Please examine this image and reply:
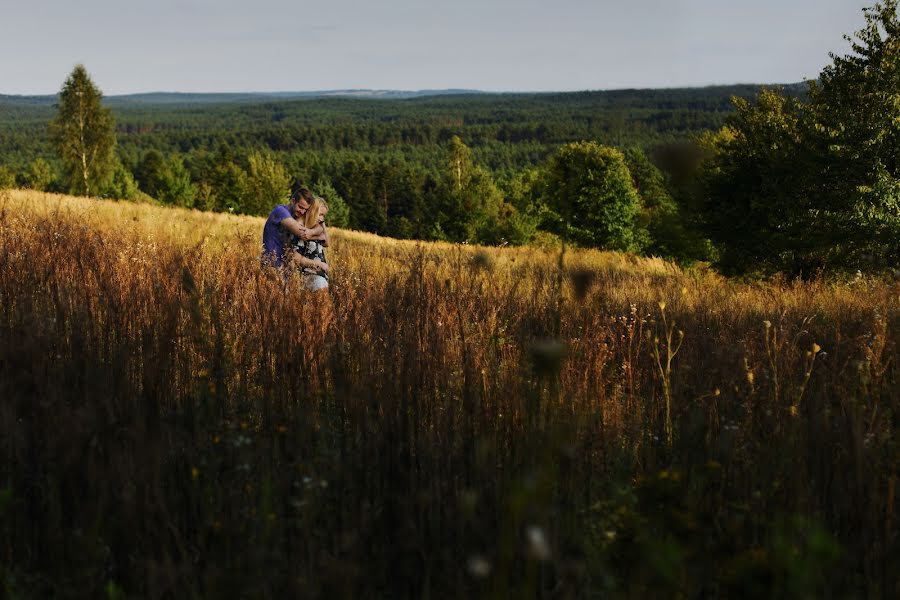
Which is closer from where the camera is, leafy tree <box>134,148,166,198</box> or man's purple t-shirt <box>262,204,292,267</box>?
man's purple t-shirt <box>262,204,292,267</box>

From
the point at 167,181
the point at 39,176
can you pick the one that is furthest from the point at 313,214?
the point at 39,176

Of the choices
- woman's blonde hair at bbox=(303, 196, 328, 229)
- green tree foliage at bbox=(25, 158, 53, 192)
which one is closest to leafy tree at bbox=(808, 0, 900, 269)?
woman's blonde hair at bbox=(303, 196, 328, 229)

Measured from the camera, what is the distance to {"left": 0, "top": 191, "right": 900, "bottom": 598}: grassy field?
1639 mm

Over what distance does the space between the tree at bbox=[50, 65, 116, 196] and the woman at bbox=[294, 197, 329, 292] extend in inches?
2413

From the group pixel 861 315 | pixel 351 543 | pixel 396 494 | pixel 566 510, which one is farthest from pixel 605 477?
pixel 861 315

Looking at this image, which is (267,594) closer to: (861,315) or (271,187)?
(861,315)

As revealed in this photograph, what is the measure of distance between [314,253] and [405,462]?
470cm

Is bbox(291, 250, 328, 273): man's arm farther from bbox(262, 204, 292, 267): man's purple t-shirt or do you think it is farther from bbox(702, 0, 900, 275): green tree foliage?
bbox(702, 0, 900, 275): green tree foliage

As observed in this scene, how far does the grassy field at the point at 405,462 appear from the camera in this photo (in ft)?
5.38

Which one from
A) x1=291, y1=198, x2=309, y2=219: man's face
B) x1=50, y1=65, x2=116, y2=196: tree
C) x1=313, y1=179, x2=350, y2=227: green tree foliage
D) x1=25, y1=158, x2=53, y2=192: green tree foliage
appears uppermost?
x1=50, y1=65, x2=116, y2=196: tree

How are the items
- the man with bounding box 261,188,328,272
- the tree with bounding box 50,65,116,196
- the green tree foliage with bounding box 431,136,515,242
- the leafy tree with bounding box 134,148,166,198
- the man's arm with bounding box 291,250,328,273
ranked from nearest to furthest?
the man's arm with bounding box 291,250,328,273, the man with bounding box 261,188,328,272, the tree with bounding box 50,65,116,196, the green tree foliage with bounding box 431,136,515,242, the leafy tree with bounding box 134,148,166,198

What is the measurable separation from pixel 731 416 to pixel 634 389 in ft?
2.56

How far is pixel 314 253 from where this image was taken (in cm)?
677

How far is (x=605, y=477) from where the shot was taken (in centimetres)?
236
